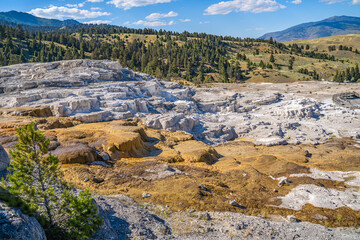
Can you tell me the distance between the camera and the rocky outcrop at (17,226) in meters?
5.72

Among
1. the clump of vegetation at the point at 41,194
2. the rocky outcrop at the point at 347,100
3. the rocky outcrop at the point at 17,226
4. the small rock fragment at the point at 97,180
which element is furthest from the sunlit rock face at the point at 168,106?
the rocky outcrop at the point at 17,226

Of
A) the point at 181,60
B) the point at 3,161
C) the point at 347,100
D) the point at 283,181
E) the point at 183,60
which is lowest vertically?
the point at 283,181

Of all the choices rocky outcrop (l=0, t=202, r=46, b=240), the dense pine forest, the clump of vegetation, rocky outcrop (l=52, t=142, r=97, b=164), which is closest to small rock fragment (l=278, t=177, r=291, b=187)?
the clump of vegetation

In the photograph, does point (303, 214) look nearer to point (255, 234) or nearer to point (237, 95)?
point (255, 234)

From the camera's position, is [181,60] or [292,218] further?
[181,60]

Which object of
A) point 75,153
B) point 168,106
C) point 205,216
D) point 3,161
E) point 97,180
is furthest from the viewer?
point 168,106

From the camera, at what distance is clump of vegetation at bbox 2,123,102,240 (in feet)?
22.2

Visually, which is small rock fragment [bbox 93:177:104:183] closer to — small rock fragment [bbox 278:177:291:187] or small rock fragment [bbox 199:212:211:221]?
small rock fragment [bbox 199:212:211:221]

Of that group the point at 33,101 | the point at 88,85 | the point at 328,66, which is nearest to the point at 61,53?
the point at 88,85

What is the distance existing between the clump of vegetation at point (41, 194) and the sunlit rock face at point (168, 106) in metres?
22.0

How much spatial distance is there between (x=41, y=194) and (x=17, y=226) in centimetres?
126

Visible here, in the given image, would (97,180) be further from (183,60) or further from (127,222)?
(183,60)

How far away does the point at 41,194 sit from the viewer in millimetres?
7113

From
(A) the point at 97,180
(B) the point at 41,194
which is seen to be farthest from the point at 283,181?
(B) the point at 41,194
